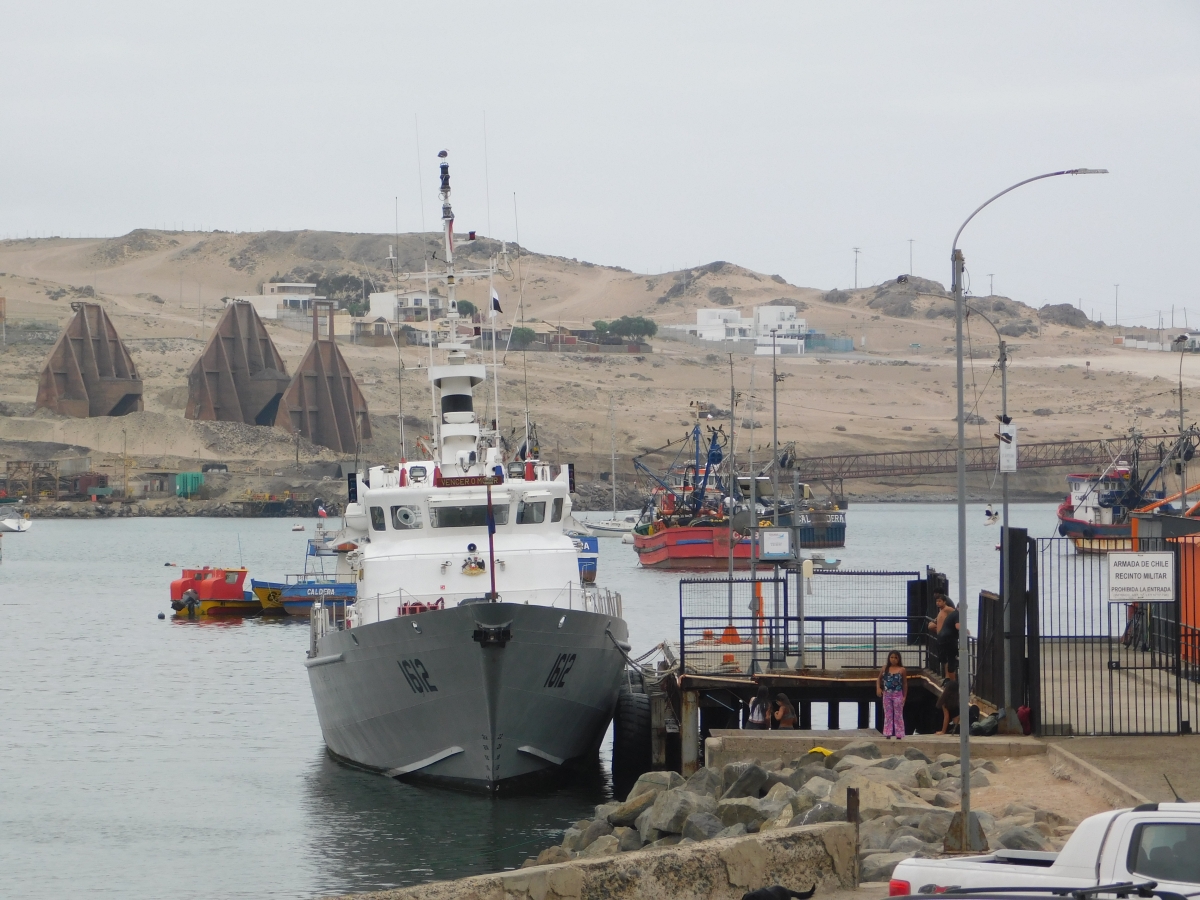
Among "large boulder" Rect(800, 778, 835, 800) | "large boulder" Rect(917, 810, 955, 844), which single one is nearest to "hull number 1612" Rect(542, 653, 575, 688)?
"large boulder" Rect(800, 778, 835, 800)

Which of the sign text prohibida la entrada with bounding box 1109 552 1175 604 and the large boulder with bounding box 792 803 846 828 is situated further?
the sign text prohibida la entrada with bounding box 1109 552 1175 604

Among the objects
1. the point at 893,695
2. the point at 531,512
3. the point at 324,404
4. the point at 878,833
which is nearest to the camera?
the point at 878,833

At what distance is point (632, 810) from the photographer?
22016 mm

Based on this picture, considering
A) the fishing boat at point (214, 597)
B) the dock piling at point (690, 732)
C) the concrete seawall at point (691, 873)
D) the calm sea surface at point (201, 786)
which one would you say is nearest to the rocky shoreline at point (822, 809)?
the concrete seawall at point (691, 873)

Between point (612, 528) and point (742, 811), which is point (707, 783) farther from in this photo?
point (612, 528)

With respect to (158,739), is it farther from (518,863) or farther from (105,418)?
(105,418)

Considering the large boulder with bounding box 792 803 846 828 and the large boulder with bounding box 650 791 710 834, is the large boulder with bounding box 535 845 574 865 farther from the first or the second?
the large boulder with bounding box 792 803 846 828

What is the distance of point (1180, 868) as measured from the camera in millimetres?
11016

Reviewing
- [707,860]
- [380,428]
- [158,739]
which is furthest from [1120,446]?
[707,860]

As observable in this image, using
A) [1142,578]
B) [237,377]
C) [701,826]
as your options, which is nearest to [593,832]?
[701,826]

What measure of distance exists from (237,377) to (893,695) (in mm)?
156728

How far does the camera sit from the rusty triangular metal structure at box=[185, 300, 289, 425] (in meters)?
171

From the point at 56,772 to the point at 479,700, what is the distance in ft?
40.0

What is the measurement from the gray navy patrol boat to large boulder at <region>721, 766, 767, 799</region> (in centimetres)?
539
